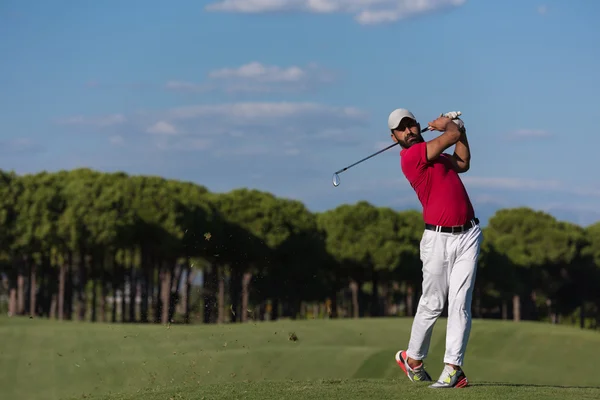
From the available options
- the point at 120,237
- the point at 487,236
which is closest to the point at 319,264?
the point at 120,237

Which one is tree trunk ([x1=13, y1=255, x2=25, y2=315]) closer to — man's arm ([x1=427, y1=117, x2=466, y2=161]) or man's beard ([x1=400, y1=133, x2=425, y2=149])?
man's beard ([x1=400, y1=133, x2=425, y2=149])

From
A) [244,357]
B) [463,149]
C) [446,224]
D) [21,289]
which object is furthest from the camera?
[21,289]

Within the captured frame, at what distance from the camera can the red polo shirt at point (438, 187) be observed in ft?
43.4

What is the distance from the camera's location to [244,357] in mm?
34875

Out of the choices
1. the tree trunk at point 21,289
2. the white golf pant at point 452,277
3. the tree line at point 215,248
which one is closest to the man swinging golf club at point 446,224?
the white golf pant at point 452,277

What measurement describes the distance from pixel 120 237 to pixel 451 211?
61.5m

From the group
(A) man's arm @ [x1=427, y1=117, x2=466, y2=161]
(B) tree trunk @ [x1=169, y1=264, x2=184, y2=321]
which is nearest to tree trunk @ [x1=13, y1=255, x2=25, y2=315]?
(B) tree trunk @ [x1=169, y1=264, x2=184, y2=321]

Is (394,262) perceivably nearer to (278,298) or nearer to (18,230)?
(278,298)

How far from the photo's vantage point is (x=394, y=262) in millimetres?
96625

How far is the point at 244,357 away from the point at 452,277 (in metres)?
22.3

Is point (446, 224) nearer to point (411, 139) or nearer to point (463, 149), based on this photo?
point (463, 149)

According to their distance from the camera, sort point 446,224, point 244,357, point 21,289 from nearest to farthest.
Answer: point 446,224 → point 244,357 → point 21,289

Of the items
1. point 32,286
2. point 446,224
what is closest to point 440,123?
point 446,224

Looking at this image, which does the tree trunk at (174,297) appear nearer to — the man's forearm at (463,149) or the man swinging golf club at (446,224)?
the man swinging golf club at (446,224)
